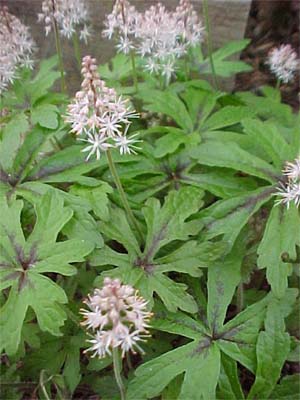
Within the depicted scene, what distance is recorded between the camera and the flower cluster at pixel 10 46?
275 centimetres

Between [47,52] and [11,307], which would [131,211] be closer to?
[11,307]

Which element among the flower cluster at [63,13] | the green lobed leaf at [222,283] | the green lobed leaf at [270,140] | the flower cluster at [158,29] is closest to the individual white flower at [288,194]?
the green lobed leaf at [270,140]

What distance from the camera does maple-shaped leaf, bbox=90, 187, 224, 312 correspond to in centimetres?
214

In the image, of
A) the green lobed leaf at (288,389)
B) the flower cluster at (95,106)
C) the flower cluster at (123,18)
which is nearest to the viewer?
the flower cluster at (95,106)

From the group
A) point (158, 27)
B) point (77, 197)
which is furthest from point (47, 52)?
point (77, 197)

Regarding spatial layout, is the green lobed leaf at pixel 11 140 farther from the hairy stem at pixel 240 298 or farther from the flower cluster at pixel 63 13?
the hairy stem at pixel 240 298

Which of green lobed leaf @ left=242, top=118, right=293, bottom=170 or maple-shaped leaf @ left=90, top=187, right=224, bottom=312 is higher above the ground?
green lobed leaf @ left=242, top=118, right=293, bottom=170

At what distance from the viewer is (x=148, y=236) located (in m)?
2.30

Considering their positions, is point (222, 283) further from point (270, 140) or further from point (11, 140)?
point (11, 140)

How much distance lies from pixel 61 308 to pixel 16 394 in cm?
64

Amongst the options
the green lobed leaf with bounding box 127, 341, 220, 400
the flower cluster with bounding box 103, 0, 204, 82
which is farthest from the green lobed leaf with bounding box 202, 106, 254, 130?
the green lobed leaf with bounding box 127, 341, 220, 400

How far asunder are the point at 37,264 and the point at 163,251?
0.52m

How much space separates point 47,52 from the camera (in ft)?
12.1

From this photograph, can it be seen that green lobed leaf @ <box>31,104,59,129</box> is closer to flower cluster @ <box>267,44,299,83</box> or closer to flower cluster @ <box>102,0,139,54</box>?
flower cluster @ <box>102,0,139,54</box>
